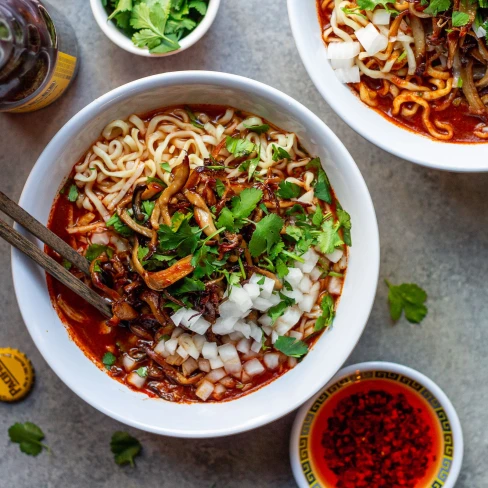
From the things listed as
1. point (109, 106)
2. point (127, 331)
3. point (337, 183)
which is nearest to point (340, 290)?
point (337, 183)

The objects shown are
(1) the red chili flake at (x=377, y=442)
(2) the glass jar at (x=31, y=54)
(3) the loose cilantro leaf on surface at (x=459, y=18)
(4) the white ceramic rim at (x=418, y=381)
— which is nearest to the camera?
(2) the glass jar at (x=31, y=54)

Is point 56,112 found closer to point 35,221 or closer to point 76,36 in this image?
point 76,36

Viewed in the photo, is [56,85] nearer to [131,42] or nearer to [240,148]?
[131,42]

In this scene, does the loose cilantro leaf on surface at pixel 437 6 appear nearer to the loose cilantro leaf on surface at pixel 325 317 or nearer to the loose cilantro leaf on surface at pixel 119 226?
the loose cilantro leaf on surface at pixel 325 317

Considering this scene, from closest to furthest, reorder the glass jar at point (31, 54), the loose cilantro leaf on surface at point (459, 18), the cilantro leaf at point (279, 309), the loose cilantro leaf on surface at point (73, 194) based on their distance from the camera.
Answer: the glass jar at point (31, 54)
the loose cilantro leaf on surface at point (459, 18)
the cilantro leaf at point (279, 309)
the loose cilantro leaf on surface at point (73, 194)

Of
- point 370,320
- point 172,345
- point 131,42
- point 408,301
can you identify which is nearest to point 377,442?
point 370,320

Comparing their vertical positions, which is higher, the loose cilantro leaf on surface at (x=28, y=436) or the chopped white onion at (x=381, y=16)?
the chopped white onion at (x=381, y=16)

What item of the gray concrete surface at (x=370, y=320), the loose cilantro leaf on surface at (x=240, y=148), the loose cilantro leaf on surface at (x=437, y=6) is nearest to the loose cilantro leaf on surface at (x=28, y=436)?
the gray concrete surface at (x=370, y=320)

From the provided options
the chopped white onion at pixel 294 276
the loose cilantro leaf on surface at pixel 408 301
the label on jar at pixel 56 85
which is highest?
the label on jar at pixel 56 85
